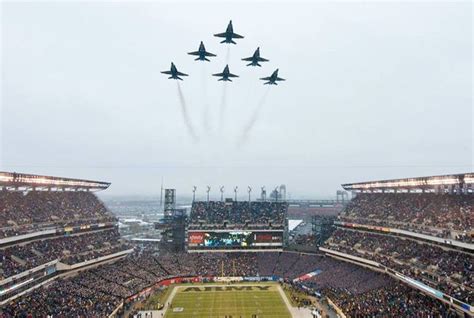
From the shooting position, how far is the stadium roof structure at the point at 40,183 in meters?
63.3

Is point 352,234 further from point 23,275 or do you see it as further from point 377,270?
point 23,275

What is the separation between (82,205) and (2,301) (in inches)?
1492

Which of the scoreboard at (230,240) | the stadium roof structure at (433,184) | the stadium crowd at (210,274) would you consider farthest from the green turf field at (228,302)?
the stadium roof structure at (433,184)

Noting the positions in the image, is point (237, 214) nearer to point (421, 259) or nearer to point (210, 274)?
point (210, 274)

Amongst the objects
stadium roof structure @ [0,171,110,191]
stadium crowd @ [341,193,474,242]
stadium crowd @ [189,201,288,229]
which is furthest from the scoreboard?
stadium roof structure @ [0,171,110,191]

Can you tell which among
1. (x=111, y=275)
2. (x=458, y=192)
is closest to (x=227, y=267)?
(x=111, y=275)

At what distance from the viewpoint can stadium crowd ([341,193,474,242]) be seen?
2081 inches

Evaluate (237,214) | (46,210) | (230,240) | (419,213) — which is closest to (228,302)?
(230,240)

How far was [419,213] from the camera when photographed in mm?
65875

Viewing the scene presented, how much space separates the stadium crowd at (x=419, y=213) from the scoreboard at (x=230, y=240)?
61.6 feet

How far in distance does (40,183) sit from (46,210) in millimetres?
5788

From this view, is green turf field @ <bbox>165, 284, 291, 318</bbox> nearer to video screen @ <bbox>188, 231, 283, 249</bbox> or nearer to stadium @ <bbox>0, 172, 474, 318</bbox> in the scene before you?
stadium @ <bbox>0, 172, 474, 318</bbox>

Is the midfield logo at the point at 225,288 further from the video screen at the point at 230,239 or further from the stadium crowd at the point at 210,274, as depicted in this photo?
the video screen at the point at 230,239

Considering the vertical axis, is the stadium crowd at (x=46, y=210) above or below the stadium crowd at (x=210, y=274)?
above
